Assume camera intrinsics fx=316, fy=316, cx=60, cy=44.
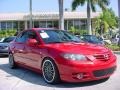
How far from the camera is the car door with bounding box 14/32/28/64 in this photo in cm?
1015

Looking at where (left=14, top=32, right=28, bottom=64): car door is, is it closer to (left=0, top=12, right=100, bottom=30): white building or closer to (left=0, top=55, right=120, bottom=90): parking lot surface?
(left=0, top=55, right=120, bottom=90): parking lot surface

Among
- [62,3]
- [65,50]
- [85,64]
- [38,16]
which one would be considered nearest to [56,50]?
[65,50]

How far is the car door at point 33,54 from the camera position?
29.5 feet

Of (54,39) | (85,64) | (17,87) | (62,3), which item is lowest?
(17,87)

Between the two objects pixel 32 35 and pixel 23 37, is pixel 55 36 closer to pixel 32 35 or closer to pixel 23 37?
pixel 32 35

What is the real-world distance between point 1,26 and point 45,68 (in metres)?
48.2

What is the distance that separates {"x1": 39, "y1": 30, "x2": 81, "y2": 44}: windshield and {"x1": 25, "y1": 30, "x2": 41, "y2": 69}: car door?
10.5 inches

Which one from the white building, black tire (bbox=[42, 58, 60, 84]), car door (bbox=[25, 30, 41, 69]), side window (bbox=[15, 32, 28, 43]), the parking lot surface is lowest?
the parking lot surface

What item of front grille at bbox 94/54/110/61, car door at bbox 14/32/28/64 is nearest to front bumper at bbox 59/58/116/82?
front grille at bbox 94/54/110/61

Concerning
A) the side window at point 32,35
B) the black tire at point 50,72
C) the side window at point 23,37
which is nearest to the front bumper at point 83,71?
the black tire at point 50,72

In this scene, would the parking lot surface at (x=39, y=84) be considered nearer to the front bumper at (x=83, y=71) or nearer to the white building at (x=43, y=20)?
the front bumper at (x=83, y=71)

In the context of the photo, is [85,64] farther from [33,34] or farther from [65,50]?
[33,34]

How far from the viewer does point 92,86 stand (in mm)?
7992

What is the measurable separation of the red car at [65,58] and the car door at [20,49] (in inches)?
8.7
